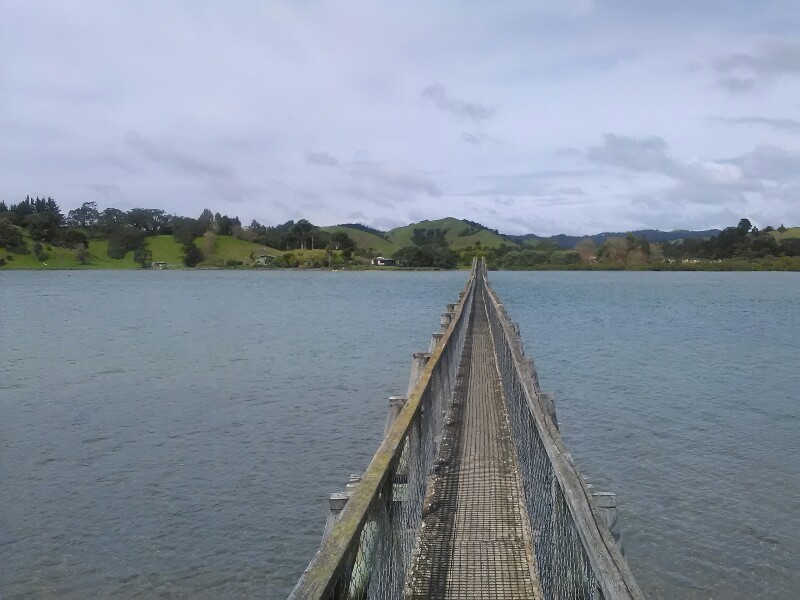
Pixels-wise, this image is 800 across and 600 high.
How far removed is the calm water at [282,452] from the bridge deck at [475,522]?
343cm

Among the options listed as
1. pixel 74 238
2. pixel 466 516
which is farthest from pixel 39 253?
pixel 466 516

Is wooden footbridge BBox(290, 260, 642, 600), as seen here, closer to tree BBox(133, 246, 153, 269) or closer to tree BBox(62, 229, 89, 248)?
tree BBox(62, 229, 89, 248)

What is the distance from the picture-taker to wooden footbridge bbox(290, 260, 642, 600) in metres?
3.03

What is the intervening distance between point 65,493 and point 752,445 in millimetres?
16241

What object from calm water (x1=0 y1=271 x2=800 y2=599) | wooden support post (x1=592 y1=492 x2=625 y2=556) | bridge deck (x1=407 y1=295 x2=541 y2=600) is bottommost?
calm water (x1=0 y1=271 x2=800 y2=599)

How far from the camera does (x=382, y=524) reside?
3.87 metres

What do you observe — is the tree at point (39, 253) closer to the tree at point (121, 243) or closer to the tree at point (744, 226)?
the tree at point (121, 243)

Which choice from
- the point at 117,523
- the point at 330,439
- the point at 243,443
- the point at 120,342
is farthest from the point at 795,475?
the point at 120,342

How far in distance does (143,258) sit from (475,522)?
652ft

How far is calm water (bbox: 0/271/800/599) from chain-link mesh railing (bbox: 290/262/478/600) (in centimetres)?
518

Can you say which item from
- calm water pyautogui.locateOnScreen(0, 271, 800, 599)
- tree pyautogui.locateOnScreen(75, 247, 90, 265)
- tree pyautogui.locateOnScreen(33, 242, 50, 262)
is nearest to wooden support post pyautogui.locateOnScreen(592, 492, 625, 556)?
calm water pyautogui.locateOnScreen(0, 271, 800, 599)

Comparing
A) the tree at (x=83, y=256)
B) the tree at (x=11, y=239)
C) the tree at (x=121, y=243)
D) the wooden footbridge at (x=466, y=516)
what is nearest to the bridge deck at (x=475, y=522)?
the wooden footbridge at (x=466, y=516)

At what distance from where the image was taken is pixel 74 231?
185m

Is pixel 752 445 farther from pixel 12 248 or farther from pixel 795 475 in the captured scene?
pixel 12 248
